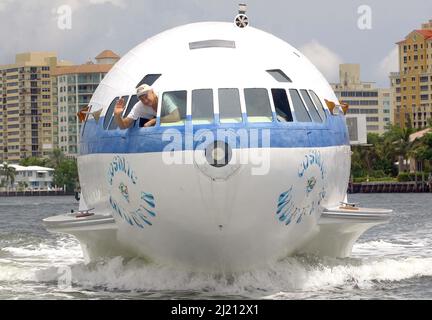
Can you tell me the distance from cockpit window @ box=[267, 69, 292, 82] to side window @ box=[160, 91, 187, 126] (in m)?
1.90

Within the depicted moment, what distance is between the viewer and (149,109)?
→ 877 inches

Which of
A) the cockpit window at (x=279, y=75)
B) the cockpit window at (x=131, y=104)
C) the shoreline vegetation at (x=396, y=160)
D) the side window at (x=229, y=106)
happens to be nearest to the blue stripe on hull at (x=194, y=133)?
the side window at (x=229, y=106)

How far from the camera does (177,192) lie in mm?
21281

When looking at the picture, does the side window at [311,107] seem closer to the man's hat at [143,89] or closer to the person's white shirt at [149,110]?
the person's white shirt at [149,110]

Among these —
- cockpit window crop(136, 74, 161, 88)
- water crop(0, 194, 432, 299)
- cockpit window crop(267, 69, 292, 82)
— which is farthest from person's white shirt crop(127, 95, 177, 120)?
water crop(0, 194, 432, 299)

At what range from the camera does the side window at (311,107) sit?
76.2 feet

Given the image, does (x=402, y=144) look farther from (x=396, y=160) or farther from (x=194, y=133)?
(x=194, y=133)

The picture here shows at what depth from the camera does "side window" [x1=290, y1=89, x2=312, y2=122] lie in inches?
891

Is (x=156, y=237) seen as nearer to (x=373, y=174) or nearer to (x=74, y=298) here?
(x=74, y=298)

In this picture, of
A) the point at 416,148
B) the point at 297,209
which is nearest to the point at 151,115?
the point at 297,209

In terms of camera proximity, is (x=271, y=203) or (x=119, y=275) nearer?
(x=271, y=203)

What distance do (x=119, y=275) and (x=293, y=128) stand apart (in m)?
4.83

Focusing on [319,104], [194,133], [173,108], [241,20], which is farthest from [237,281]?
[241,20]
